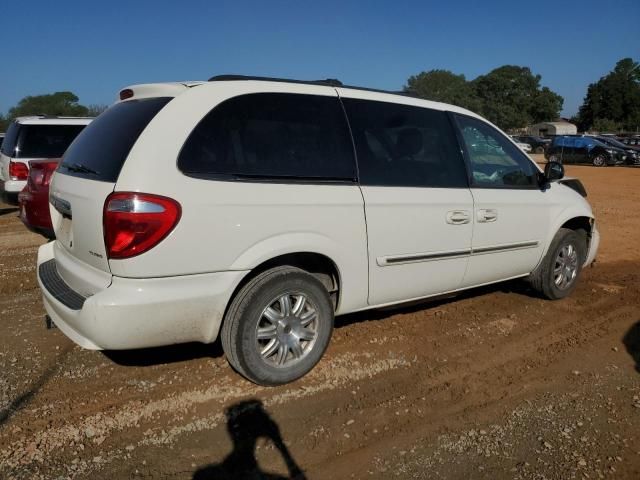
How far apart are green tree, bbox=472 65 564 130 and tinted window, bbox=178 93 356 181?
94444 millimetres

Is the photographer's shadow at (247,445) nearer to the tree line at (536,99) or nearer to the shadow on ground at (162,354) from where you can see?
the shadow on ground at (162,354)

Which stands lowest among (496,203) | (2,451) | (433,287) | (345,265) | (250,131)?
(2,451)

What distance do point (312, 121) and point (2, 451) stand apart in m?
2.52

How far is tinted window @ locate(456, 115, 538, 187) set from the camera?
439cm

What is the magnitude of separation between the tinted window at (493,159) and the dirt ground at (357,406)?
4.04 feet

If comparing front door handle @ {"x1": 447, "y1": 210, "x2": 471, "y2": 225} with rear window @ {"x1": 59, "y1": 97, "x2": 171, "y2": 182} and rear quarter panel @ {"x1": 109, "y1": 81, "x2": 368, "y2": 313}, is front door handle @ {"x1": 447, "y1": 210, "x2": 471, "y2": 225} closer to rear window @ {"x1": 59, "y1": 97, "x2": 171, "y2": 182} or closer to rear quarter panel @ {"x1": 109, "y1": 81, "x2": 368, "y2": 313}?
rear quarter panel @ {"x1": 109, "y1": 81, "x2": 368, "y2": 313}

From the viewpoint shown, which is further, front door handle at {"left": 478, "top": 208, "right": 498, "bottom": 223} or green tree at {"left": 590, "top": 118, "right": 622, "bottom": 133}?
green tree at {"left": 590, "top": 118, "right": 622, "bottom": 133}

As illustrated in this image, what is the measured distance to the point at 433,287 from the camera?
414cm

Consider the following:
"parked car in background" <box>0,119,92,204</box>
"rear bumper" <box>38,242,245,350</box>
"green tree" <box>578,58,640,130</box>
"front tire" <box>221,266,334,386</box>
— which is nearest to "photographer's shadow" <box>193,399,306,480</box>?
"front tire" <box>221,266,334,386</box>

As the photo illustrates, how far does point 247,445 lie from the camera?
2.83m

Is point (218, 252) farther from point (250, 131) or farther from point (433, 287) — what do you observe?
point (433, 287)

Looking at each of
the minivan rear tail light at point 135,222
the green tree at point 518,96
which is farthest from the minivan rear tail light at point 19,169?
the green tree at point 518,96

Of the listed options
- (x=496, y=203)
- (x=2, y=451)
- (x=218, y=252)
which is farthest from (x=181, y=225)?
(x=496, y=203)

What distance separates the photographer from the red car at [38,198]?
5.39 metres
